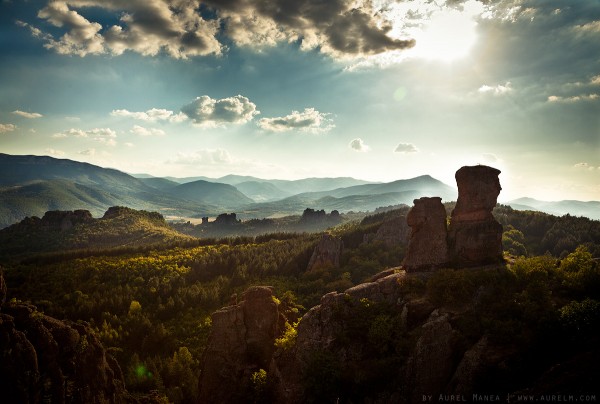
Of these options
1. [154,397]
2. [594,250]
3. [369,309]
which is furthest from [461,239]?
[594,250]

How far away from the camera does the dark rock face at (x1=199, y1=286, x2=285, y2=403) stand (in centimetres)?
3912

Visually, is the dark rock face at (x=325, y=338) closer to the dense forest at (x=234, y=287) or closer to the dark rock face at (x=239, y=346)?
the dense forest at (x=234, y=287)

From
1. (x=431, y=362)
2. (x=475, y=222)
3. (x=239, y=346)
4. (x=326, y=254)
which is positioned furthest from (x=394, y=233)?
(x=431, y=362)

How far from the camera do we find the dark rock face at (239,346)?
128ft

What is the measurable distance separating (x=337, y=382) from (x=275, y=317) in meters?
15.6

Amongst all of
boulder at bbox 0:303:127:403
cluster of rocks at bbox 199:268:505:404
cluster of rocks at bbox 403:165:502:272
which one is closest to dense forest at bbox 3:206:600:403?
cluster of rocks at bbox 199:268:505:404

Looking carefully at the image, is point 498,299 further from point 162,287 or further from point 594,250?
point 594,250

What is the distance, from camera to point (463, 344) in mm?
28719

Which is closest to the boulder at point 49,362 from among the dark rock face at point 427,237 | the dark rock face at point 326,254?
the dark rock face at point 427,237

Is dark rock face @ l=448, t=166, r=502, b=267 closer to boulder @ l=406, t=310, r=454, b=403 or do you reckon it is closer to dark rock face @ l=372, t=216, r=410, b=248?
boulder @ l=406, t=310, r=454, b=403

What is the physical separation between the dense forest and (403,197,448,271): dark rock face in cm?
769

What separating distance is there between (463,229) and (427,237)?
16.3 ft

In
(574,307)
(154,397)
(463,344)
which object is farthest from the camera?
(154,397)

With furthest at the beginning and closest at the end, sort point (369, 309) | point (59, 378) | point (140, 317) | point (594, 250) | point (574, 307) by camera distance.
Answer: point (594, 250) < point (140, 317) < point (369, 309) < point (59, 378) < point (574, 307)
